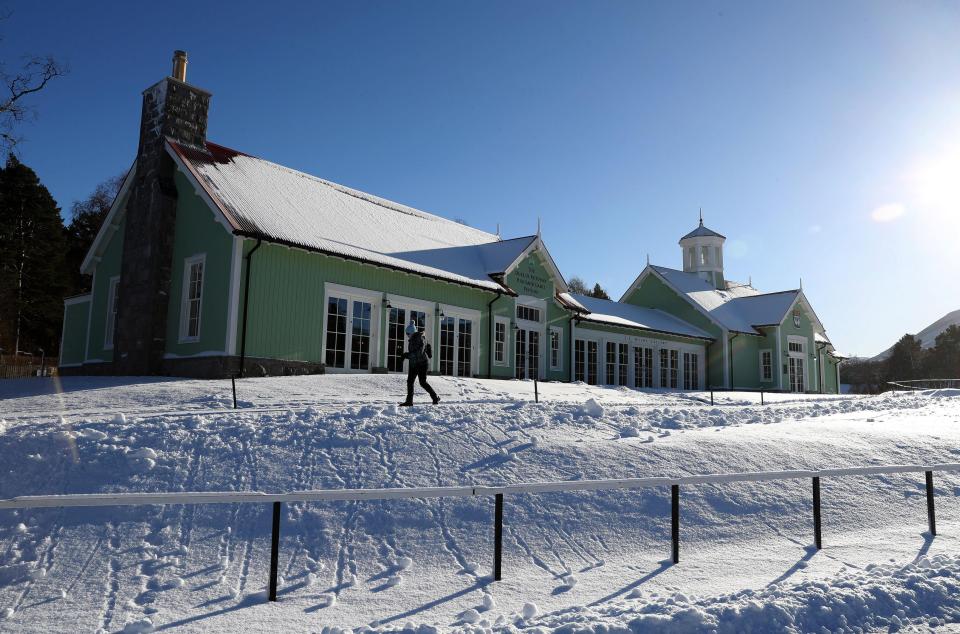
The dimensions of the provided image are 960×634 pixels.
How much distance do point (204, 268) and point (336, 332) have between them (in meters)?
3.54

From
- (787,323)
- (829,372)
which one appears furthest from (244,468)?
(829,372)

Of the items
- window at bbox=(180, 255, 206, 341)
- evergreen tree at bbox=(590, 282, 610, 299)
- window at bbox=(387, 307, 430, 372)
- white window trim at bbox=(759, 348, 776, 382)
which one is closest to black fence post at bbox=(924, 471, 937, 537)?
window at bbox=(387, 307, 430, 372)

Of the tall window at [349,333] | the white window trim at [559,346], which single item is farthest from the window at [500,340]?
the tall window at [349,333]

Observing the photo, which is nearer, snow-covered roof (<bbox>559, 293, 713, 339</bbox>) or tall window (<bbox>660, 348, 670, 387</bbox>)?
snow-covered roof (<bbox>559, 293, 713, 339</bbox>)

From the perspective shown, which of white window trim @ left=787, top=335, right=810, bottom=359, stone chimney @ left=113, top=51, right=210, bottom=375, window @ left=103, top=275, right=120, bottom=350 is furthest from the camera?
white window trim @ left=787, top=335, right=810, bottom=359

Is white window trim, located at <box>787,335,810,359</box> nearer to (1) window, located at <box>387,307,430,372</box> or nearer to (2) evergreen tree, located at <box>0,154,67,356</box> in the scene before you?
(1) window, located at <box>387,307,430,372</box>

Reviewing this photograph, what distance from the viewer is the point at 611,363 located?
29.1 meters

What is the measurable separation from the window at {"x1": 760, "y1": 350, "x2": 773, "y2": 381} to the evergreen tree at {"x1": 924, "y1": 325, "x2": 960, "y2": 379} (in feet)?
119

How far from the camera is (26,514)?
22.6ft

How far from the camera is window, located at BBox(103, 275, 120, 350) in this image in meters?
19.7

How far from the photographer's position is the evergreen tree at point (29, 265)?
39.3 meters

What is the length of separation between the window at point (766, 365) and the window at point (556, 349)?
15507 millimetres

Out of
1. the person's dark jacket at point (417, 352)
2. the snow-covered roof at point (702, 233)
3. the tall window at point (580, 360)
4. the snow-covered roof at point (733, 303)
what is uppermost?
the snow-covered roof at point (702, 233)

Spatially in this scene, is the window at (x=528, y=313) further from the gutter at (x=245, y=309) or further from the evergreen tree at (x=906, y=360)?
the evergreen tree at (x=906, y=360)
